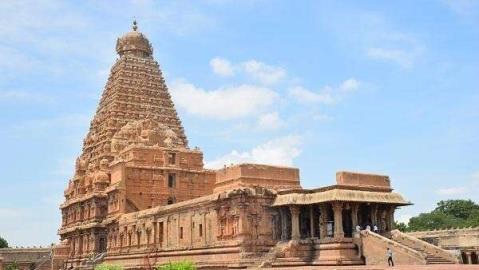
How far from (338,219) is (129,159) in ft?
90.4

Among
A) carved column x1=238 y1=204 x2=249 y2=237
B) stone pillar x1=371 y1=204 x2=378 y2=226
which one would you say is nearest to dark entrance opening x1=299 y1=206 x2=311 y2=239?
carved column x1=238 y1=204 x2=249 y2=237

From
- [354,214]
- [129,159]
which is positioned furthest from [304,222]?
[129,159]

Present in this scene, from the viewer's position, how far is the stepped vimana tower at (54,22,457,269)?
34250mm

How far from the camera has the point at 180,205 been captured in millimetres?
42656

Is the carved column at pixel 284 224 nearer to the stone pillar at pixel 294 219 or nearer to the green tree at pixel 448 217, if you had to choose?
the stone pillar at pixel 294 219

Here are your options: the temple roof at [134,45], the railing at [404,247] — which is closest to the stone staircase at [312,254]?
the railing at [404,247]

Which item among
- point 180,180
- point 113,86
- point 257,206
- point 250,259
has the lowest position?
point 250,259

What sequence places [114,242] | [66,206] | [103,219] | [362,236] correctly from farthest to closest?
[66,206] < [103,219] < [114,242] < [362,236]

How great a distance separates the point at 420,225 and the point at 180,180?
128ft

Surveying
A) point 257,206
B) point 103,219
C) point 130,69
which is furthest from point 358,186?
point 130,69

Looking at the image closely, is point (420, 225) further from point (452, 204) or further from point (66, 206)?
point (66, 206)

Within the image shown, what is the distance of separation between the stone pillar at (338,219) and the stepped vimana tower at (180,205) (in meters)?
0.06

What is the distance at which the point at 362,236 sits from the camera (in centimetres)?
3291

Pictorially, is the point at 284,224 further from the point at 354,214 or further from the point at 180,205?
the point at 180,205
